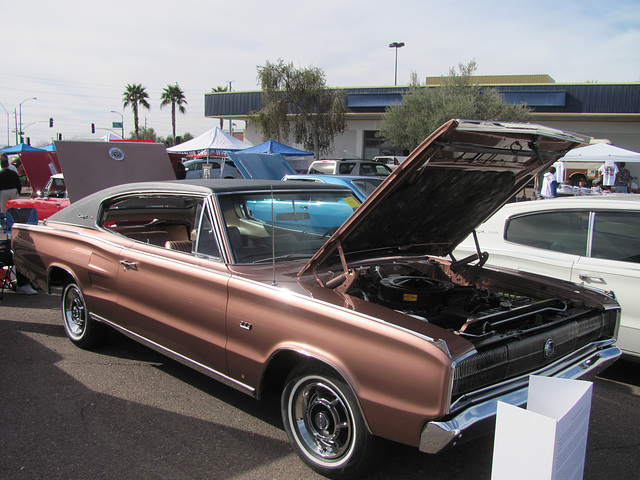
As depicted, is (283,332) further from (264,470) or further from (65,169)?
→ (65,169)

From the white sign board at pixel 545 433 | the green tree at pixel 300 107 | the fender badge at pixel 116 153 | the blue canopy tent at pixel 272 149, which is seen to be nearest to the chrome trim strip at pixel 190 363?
the white sign board at pixel 545 433

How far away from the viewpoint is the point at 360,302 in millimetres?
2676

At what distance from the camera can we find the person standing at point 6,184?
11.3 m

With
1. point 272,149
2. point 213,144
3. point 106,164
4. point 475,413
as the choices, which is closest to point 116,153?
point 106,164

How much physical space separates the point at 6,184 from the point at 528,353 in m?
12.1

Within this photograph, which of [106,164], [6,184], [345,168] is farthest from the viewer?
[345,168]

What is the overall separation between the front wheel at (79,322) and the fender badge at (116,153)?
2959mm

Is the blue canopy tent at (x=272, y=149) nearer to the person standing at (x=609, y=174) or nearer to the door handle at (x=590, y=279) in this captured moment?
the person standing at (x=609, y=174)

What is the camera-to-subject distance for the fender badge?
23.3 ft

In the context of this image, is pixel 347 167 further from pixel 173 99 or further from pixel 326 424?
pixel 173 99

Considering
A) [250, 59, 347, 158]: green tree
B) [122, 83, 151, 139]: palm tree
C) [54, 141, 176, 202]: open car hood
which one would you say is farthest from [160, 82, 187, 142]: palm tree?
[54, 141, 176, 202]: open car hood

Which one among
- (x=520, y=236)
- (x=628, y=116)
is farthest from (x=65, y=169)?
(x=628, y=116)

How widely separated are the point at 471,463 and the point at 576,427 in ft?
3.35

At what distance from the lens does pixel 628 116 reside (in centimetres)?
2634
